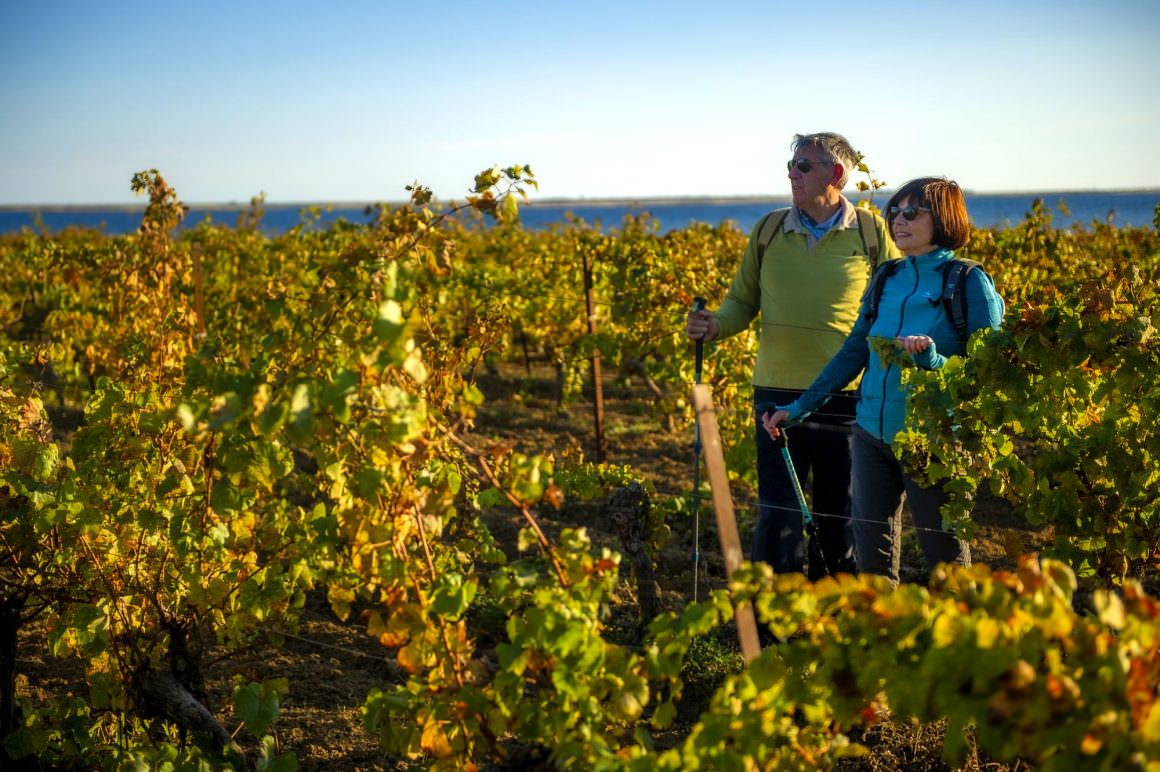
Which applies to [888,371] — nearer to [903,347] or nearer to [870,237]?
[903,347]

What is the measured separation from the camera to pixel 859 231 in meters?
3.33

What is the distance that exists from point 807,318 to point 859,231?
1.14 ft

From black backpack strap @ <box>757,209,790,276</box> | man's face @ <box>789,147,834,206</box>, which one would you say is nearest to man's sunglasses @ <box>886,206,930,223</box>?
man's face @ <box>789,147,834,206</box>

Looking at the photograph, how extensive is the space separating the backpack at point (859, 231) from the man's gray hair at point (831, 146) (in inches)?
6.5

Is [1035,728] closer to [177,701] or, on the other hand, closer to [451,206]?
[451,206]

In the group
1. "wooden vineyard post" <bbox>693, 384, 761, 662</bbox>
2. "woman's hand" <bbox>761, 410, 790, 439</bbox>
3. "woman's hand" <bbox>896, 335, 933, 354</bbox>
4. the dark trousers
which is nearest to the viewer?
"wooden vineyard post" <bbox>693, 384, 761, 662</bbox>

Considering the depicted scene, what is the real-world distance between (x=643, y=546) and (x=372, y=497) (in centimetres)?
192

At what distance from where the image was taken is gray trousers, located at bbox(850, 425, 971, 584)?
2.84 meters

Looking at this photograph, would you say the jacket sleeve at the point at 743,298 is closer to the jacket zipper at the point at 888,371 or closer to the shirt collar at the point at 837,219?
the shirt collar at the point at 837,219

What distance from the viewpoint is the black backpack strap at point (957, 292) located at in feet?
9.09

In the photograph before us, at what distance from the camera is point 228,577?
2834 mm

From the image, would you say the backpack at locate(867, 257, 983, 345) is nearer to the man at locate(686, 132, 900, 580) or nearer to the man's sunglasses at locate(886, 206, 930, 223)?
the man's sunglasses at locate(886, 206, 930, 223)

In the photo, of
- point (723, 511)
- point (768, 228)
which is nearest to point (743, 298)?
point (768, 228)

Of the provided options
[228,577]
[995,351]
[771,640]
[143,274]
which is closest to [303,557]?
[228,577]
